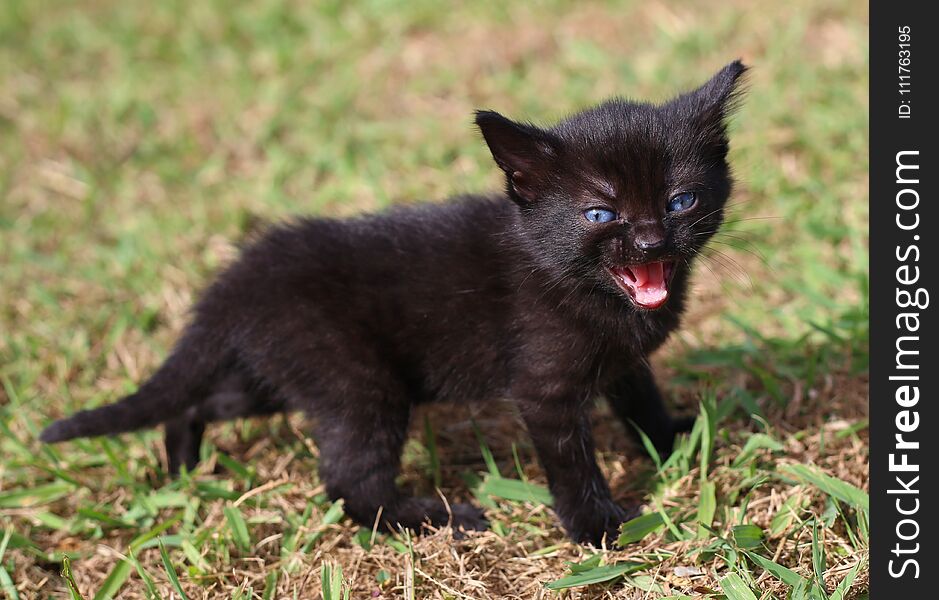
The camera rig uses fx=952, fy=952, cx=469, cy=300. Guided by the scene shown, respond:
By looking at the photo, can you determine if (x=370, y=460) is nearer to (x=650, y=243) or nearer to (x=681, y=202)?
(x=650, y=243)

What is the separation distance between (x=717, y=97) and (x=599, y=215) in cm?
59

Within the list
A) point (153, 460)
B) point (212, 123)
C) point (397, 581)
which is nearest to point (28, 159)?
point (212, 123)

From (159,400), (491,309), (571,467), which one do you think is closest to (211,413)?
(159,400)

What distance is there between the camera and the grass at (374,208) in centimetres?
330

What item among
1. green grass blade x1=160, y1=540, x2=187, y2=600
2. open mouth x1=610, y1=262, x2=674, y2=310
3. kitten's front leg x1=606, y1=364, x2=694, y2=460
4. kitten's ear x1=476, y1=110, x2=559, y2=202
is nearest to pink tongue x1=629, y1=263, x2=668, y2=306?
open mouth x1=610, y1=262, x2=674, y2=310

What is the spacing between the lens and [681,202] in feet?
10.2

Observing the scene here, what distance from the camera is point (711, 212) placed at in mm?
3150

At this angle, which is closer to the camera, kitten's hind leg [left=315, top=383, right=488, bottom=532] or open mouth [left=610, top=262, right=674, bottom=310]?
open mouth [left=610, top=262, right=674, bottom=310]

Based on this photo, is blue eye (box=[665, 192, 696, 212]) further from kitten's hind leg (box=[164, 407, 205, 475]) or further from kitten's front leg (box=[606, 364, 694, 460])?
kitten's hind leg (box=[164, 407, 205, 475])

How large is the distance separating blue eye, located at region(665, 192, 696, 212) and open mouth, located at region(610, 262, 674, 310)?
19 cm

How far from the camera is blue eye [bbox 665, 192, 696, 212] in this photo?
3.08m

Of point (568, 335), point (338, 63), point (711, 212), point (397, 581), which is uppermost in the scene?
point (338, 63)

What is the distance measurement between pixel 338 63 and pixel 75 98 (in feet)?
6.18
